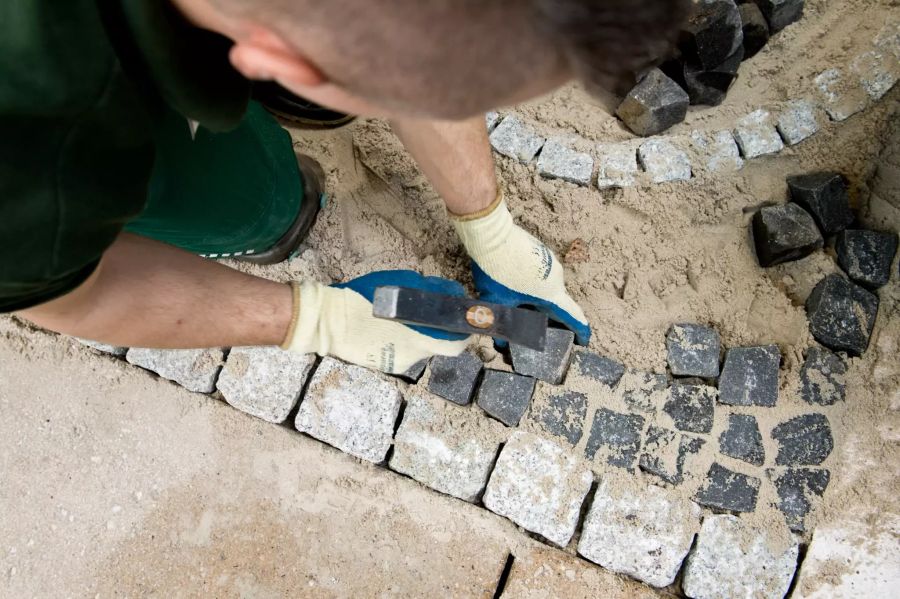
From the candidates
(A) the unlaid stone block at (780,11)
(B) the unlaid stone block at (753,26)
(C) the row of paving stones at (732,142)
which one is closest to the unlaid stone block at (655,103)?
(C) the row of paving stones at (732,142)

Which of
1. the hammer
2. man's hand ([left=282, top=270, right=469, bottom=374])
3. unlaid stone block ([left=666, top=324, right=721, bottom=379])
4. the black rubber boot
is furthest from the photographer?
the black rubber boot

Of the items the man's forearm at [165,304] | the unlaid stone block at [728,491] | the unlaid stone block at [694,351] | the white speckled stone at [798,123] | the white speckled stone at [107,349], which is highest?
the white speckled stone at [798,123]

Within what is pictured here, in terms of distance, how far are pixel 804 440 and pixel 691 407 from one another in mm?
433

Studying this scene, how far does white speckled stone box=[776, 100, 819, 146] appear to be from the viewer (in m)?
2.82

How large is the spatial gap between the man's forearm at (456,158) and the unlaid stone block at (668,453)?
1134 mm

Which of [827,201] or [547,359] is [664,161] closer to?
[827,201]

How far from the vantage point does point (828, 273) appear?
8.86 ft

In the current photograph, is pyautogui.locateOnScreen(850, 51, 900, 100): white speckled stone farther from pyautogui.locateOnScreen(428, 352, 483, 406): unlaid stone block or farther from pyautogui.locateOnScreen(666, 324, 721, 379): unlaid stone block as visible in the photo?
pyautogui.locateOnScreen(428, 352, 483, 406): unlaid stone block

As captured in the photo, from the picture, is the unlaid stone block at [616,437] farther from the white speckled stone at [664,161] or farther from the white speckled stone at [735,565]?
the white speckled stone at [664,161]

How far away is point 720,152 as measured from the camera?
288 centimetres

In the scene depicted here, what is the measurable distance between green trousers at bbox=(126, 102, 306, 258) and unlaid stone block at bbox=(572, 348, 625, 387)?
4.35ft

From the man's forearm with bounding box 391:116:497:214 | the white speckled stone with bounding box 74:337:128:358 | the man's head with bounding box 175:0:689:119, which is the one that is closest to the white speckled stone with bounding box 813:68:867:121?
the man's forearm with bounding box 391:116:497:214

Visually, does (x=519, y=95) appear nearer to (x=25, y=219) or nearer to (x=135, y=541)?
(x=25, y=219)

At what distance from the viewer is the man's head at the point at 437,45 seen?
3.17ft
